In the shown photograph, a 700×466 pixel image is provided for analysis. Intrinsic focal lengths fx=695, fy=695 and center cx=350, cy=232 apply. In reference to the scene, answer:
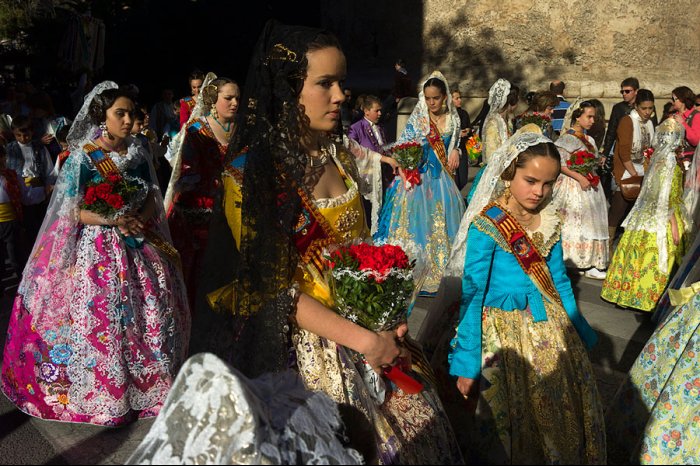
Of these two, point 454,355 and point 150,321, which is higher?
point 454,355

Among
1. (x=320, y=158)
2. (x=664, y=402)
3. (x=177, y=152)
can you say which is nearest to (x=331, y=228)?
(x=320, y=158)

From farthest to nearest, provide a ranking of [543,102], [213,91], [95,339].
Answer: [543,102], [213,91], [95,339]

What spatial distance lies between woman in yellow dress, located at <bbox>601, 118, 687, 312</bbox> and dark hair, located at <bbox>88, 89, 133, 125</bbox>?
4.64 metres

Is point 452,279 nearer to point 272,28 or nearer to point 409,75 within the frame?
point 272,28

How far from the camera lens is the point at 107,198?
14.3ft

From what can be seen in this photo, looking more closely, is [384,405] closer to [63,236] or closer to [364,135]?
[63,236]

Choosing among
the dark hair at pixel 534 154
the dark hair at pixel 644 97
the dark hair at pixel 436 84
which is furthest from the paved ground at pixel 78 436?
the dark hair at pixel 644 97

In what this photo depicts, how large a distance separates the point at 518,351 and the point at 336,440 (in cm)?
173

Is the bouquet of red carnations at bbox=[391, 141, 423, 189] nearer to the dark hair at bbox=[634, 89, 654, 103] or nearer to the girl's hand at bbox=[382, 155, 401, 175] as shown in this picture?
the girl's hand at bbox=[382, 155, 401, 175]

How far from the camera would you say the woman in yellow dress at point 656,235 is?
6254mm

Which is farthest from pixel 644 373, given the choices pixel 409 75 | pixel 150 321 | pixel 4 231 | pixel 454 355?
pixel 409 75

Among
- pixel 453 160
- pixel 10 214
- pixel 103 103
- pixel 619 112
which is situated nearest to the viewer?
pixel 103 103

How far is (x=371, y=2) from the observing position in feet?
57.8

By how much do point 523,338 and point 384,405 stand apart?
3.21ft
